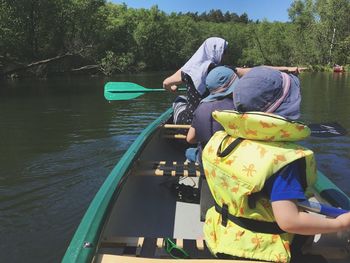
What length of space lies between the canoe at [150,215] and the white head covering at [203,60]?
2.83 ft

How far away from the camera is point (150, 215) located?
13.7 feet

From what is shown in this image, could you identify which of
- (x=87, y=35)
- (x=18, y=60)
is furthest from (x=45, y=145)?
(x=87, y=35)

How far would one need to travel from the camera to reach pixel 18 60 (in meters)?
36.9

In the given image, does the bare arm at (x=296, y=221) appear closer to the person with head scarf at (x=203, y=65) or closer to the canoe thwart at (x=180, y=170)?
the canoe thwart at (x=180, y=170)

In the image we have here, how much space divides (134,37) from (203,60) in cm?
5318

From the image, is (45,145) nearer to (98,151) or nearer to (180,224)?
(98,151)

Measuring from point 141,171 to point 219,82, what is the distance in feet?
5.46

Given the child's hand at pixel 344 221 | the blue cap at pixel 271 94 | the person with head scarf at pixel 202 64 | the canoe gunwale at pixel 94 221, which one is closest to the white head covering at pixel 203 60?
the person with head scarf at pixel 202 64

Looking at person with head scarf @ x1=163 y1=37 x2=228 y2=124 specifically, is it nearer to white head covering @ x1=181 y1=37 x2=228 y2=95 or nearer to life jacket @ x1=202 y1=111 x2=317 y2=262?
white head covering @ x1=181 y1=37 x2=228 y2=95

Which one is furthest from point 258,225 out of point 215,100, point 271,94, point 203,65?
point 203,65

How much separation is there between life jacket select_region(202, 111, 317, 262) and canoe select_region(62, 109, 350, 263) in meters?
0.20

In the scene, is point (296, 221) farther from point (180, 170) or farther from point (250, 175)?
point (180, 170)

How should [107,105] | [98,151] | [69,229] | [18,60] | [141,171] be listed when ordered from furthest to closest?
[18,60] < [107,105] < [98,151] < [69,229] < [141,171]

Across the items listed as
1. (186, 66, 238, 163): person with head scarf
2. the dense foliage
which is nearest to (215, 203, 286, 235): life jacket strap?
(186, 66, 238, 163): person with head scarf
